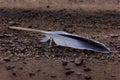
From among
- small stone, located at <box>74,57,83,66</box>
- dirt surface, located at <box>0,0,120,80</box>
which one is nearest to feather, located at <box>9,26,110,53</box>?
dirt surface, located at <box>0,0,120,80</box>

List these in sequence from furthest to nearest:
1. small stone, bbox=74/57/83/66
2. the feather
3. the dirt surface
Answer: the feather
small stone, bbox=74/57/83/66
the dirt surface

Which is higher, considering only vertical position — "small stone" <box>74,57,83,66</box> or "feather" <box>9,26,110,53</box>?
"feather" <box>9,26,110,53</box>

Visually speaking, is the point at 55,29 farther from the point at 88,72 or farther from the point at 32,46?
the point at 88,72

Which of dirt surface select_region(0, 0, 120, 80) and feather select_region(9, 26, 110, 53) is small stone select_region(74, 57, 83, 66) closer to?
dirt surface select_region(0, 0, 120, 80)

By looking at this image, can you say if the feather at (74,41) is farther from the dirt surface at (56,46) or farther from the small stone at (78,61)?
the small stone at (78,61)

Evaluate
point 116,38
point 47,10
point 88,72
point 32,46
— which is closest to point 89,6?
point 47,10

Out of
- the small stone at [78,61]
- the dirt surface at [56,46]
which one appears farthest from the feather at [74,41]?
the small stone at [78,61]
